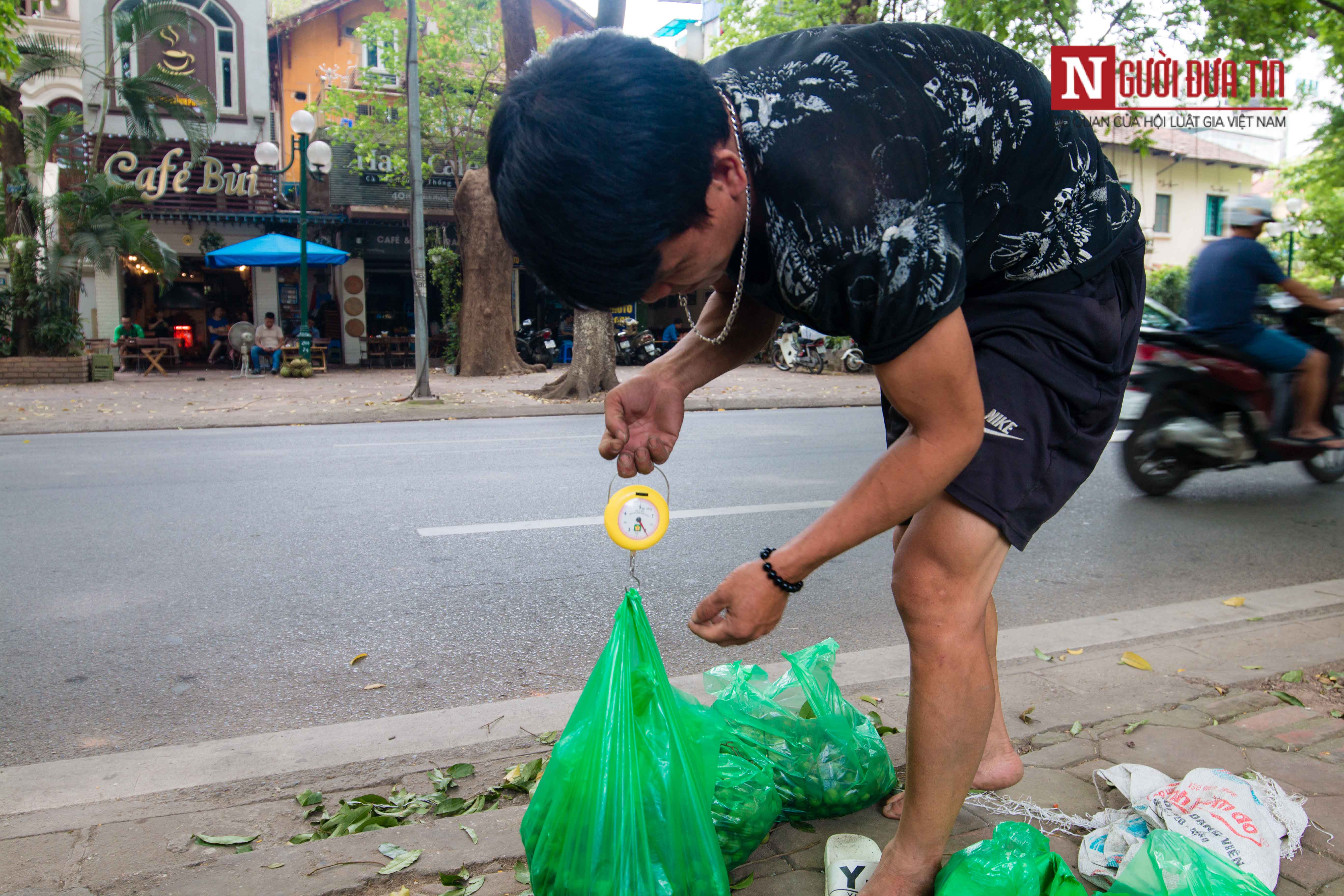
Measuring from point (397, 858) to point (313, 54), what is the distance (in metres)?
24.7

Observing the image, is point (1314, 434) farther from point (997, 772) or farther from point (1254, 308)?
point (997, 772)

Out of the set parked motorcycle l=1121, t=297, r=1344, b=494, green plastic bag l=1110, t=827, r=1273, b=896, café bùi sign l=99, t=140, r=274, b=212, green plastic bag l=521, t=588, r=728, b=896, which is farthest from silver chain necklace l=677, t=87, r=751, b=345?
café bùi sign l=99, t=140, r=274, b=212

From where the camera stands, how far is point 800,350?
19.0 m

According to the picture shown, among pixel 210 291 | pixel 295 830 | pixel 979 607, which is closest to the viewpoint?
pixel 979 607

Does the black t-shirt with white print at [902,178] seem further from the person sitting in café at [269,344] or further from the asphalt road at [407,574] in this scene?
the person sitting in café at [269,344]

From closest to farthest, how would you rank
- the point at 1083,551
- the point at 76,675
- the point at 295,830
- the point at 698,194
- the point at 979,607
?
the point at 698,194 < the point at 979,607 < the point at 295,830 < the point at 76,675 < the point at 1083,551

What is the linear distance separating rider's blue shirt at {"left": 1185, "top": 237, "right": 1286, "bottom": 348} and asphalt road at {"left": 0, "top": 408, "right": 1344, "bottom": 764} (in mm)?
1015

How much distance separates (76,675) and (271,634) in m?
0.59

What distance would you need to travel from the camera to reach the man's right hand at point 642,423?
6.31 ft

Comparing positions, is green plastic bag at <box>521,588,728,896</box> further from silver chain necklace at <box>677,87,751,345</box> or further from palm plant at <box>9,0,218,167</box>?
palm plant at <box>9,0,218,167</box>

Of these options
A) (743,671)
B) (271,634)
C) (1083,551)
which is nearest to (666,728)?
(743,671)

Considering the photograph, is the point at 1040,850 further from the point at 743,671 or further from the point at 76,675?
the point at 76,675

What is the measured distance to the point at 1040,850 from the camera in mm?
1622

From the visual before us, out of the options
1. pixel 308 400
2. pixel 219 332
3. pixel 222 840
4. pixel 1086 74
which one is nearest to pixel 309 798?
pixel 222 840
